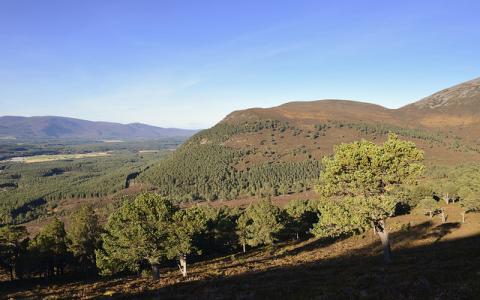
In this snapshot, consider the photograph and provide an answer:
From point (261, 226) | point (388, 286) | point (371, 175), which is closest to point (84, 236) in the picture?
point (261, 226)

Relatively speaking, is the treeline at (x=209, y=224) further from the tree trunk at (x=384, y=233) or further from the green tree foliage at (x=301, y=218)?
the green tree foliage at (x=301, y=218)

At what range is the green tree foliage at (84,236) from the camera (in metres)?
69.8

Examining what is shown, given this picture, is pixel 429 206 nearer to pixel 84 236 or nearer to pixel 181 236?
pixel 181 236

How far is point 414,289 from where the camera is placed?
1980cm

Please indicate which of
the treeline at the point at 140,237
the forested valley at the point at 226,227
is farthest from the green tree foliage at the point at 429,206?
the treeline at the point at 140,237

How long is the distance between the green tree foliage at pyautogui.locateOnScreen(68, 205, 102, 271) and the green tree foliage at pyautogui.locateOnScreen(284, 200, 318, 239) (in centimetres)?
4859

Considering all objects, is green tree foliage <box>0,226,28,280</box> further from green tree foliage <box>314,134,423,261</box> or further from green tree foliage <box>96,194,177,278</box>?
green tree foliage <box>314,134,423,261</box>

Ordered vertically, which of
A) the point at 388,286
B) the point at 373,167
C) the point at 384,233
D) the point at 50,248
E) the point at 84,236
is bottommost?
the point at 50,248

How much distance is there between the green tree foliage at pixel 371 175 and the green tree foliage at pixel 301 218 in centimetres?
6243

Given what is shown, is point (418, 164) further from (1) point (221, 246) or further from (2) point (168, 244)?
(1) point (221, 246)

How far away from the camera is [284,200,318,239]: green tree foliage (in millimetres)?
95312

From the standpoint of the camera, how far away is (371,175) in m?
30.7

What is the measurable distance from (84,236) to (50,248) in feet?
20.7

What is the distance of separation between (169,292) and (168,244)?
1492 cm
